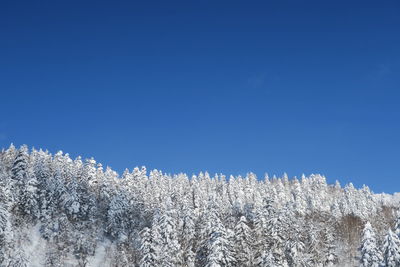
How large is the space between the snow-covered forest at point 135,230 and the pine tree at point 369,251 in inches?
6.0

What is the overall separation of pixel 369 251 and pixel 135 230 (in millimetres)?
51513

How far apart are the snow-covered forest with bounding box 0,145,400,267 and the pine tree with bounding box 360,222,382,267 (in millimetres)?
151

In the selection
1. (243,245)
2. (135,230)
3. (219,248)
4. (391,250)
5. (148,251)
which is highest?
(135,230)

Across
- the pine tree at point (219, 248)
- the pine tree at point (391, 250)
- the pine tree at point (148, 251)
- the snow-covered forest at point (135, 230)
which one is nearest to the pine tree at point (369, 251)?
the snow-covered forest at point (135, 230)

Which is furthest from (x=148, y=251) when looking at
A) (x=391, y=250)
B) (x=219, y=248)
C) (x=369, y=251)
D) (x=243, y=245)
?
(x=391, y=250)

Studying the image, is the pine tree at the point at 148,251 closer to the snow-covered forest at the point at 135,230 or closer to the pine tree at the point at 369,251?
the snow-covered forest at the point at 135,230

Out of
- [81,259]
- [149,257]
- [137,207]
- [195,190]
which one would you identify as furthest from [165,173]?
[149,257]

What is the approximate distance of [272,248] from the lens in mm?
68625

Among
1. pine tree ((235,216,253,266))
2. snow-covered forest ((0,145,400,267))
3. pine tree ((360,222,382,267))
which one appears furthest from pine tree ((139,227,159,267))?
pine tree ((360,222,382,267))

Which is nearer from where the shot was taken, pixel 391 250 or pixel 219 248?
pixel 219 248

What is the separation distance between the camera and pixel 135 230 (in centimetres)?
10762

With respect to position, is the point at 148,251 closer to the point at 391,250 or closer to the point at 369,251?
the point at 369,251

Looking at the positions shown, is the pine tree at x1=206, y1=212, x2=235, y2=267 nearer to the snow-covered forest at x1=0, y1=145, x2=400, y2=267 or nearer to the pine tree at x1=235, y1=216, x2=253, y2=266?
the snow-covered forest at x1=0, y1=145, x2=400, y2=267

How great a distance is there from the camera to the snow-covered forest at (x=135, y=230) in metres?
69.6
